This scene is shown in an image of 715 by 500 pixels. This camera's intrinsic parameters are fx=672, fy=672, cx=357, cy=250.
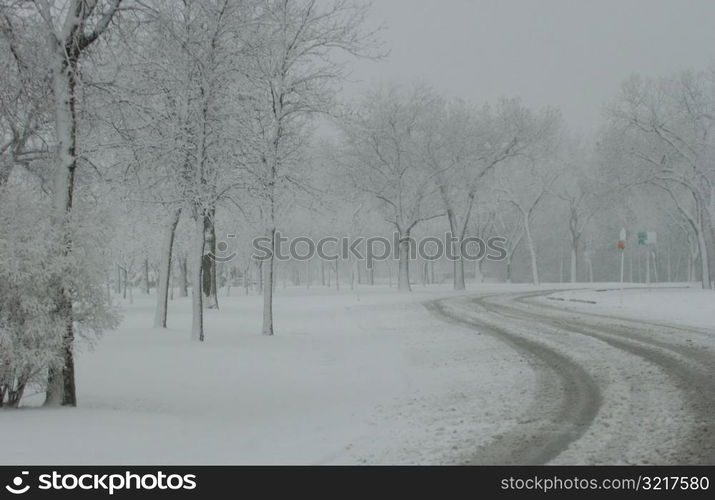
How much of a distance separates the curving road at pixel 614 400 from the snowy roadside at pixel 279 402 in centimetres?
43

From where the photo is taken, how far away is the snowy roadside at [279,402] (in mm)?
6664

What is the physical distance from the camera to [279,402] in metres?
9.99

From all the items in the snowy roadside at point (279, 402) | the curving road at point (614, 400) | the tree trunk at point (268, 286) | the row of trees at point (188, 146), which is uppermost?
the row of trees at point (188, 146)

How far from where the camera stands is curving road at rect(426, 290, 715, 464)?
624 centimetres

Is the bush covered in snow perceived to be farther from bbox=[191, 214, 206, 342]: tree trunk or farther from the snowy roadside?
bbox=[191, 214, 206, 342]: tree trunk

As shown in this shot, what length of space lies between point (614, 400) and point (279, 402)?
4677 mm

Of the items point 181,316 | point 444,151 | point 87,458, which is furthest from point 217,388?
point 444,151

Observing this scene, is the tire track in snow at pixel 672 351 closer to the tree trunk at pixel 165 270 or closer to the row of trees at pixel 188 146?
the row of trees at pixel 188 146

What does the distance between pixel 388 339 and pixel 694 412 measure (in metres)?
11.2

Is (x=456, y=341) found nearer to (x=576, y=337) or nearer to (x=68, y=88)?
(x=576, y=337)

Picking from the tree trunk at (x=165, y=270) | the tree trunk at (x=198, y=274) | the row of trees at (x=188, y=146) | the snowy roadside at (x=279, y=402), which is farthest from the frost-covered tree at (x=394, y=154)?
the tree trunk at (x=198, y=274)

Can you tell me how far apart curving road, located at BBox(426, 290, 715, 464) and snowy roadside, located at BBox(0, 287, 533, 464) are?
0.43 meters
